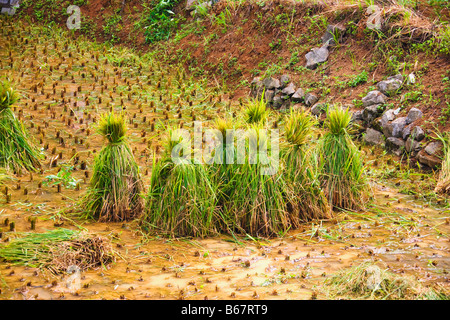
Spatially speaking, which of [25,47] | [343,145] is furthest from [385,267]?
[25,47]

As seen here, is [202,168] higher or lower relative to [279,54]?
lower

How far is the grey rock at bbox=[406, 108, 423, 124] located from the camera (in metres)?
6.61

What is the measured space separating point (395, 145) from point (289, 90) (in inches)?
76.5

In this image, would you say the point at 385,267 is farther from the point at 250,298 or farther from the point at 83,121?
the point at 83,121

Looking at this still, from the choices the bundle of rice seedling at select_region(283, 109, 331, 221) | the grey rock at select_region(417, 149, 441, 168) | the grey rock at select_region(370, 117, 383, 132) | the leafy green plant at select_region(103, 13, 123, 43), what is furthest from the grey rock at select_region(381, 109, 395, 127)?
the leafy green plant at select_region(103, 13, 123, 43)

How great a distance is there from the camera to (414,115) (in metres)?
6.62

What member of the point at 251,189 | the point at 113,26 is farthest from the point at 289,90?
the point at 113,26

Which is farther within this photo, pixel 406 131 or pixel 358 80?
pixel 358 80

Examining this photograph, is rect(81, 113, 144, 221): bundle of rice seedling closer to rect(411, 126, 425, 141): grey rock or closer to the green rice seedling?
the green rice seedling

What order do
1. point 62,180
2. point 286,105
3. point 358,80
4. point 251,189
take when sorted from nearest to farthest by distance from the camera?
point 251,189 → point 62,180 → point 358,80 → point 286,105

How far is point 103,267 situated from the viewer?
13.3 feet

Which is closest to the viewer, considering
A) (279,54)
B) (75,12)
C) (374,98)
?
(374,98)

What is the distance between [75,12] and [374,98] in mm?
7561

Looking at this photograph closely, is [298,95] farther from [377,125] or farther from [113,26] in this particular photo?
[113,26]
